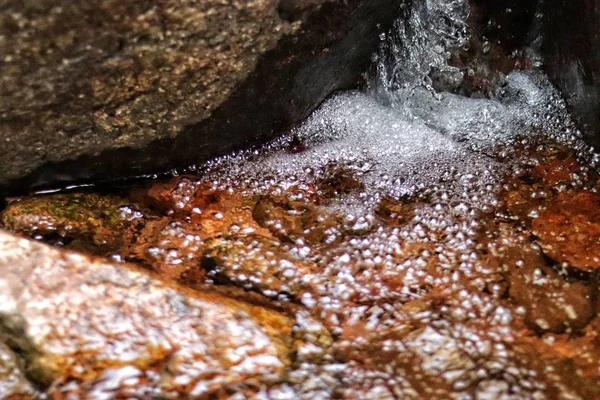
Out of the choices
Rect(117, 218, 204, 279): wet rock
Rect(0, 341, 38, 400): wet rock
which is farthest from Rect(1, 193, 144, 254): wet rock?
Rect(0, 341, 38, 400): wet rock

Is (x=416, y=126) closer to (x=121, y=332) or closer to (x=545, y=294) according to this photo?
(x=545, y=294)

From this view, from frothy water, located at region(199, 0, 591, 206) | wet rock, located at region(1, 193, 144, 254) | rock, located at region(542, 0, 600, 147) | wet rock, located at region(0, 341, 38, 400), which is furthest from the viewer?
frothy water, located at region(199, 0, 591, 206)

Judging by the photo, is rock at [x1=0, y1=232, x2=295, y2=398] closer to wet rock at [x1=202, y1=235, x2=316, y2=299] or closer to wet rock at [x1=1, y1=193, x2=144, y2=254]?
wet rock at [x1=202, y1=235, x2=316, y2=299]

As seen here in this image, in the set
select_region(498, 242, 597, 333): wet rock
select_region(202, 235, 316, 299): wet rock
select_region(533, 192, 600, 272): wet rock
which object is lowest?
select_region(202, 235, 316, 299): wet rock

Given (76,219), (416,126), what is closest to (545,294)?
(416,126)

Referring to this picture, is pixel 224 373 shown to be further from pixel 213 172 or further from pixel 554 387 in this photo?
Result: pixel 213 172

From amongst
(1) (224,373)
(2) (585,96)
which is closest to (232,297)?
(1) (224,373)
